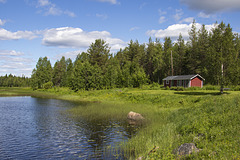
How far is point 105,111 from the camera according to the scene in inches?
1196

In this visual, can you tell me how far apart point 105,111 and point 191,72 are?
59.6 meters

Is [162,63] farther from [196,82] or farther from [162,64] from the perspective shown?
[196,82]

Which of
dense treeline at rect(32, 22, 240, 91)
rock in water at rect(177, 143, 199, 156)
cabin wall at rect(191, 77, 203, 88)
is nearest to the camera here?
rock in water at rect(177, 143, 199, 156)

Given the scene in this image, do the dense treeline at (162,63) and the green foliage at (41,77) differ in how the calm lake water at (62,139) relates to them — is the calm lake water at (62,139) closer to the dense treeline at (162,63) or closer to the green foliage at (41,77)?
the dense treeline at (162,63)

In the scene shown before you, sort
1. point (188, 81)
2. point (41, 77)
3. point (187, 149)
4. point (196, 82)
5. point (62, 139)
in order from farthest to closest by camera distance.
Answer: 1. point (41, 77)
2. point (196, 82)
3. point (188, 81)
4. point (62, 139)
5. point (187, 149)

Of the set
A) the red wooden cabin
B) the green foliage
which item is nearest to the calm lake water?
the red wooden cabin

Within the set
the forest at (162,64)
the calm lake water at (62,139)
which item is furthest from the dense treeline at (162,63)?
the calm lake water at (62,139)

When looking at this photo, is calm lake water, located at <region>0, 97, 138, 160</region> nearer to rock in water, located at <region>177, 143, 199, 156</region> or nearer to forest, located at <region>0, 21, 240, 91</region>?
rock in water, located at <region>177, 143, 199, 156</region>

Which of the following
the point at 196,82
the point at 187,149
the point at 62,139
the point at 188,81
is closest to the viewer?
the point at 187,149

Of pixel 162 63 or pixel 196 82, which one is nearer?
pixel 196 82

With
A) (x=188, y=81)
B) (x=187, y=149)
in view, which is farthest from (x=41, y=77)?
(x=187, y=149)

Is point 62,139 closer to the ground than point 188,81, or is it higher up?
closer to the ground

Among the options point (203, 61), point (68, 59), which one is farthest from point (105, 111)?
point (68, 59)

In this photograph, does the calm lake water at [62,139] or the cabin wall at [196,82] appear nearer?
the calm lake water at [62,139]
